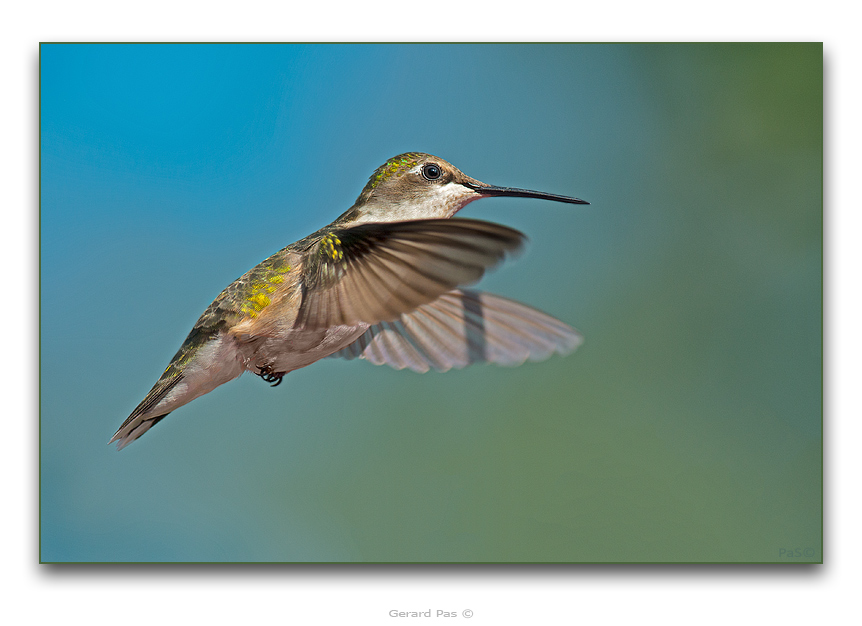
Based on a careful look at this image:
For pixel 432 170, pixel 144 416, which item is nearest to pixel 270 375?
pixel 144 416

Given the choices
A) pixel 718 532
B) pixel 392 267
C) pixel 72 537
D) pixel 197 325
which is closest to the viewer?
pixel 392 267

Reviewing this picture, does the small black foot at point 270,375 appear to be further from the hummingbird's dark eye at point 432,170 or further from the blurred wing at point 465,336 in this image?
the hummingbird's dark eye at point 432,170

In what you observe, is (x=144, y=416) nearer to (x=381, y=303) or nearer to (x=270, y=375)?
(x=270, y=375)

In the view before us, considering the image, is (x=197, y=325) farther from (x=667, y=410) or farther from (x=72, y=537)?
(x=667, y=410)

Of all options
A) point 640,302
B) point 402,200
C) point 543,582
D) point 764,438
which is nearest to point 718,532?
point 764,438

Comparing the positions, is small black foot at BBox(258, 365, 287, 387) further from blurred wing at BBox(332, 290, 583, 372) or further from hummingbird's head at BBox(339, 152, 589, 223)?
hummingbird's head at BBox(339, 152, 589, 223)

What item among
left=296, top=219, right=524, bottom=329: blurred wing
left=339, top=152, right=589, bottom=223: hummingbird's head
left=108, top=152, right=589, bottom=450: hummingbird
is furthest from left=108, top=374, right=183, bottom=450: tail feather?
left=339, top=152, right=589, bottom=223: hummingbird's head
